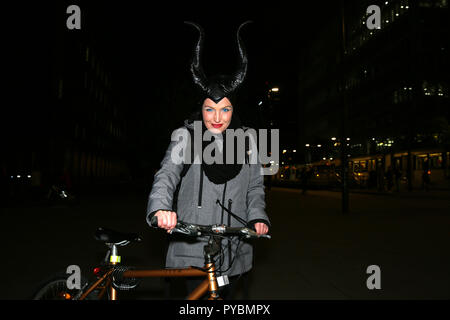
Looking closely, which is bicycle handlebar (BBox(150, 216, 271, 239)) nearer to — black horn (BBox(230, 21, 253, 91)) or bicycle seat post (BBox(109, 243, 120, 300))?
bicycle seat post (BBox(109, 243, 120, 300))

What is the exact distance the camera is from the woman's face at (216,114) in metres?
2.73

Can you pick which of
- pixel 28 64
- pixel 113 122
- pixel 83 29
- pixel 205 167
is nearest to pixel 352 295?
pixel 205 167

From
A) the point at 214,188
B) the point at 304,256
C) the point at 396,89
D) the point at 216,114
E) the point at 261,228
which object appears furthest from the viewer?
the point at 396,89

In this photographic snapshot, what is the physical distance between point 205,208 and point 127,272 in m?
0.62

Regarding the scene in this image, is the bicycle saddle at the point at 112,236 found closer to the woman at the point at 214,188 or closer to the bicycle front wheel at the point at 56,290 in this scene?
the woman at the point at 214,188

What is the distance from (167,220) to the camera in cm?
Result: 221

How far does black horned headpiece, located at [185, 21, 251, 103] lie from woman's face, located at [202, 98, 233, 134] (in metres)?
0.04

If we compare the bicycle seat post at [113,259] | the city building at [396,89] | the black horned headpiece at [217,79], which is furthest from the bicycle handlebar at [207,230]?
the city building at [396,89]

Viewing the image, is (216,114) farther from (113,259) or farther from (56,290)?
(56,290)

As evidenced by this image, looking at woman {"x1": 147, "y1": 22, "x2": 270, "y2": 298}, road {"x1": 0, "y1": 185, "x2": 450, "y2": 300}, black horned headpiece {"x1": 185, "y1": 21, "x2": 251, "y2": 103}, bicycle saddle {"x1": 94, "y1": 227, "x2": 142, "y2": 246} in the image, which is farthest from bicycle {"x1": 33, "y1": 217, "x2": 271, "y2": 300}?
black horned headpiece {"x1": 185, "y1": 21, "x2": 251, "y2": 103}

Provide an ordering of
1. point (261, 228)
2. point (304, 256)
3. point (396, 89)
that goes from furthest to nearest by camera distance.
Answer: point (396, 89) → point (304, 256) → point (261, 228)

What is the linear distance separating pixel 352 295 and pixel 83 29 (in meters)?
50.9

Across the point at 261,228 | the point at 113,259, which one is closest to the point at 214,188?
the point at 261,228
